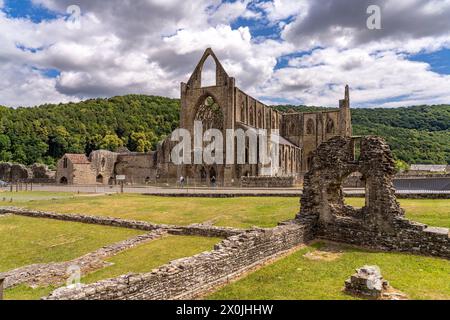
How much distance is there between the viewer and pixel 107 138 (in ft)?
320

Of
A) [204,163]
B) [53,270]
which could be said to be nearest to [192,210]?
[53,270]

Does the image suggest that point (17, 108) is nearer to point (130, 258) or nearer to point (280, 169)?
point (280, 169)

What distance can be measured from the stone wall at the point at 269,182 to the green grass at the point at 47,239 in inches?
822

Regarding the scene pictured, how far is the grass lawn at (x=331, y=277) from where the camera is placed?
28.2 feet

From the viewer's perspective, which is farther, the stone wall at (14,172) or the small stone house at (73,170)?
the stone wall at (14,172)

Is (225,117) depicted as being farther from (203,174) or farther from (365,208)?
(365,208)

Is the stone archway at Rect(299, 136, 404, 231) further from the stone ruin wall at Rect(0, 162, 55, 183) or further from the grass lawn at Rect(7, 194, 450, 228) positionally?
the stone ruin wall at Rect(0, 162, 55, 183)

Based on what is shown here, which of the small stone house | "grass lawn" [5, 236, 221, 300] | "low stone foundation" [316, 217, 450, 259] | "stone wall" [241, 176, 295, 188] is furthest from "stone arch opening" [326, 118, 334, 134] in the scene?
"grass lawn" [5, 236, 221, 300]

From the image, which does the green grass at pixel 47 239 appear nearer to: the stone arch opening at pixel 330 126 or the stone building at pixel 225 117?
the stone building at pixel 225 117

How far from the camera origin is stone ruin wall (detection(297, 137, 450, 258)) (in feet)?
40.5

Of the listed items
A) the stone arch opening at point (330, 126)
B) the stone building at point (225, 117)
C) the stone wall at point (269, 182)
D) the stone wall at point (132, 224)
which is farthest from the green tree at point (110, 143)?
the stone wall at point (132, 224)

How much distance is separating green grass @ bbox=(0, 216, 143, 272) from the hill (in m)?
79.8

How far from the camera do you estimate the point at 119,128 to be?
107500mm

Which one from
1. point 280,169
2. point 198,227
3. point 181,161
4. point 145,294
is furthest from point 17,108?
point 145,294
